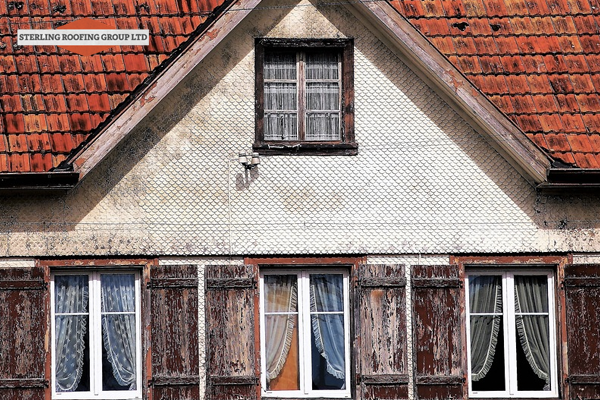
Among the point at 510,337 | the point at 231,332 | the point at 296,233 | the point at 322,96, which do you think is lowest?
the point at 510,337

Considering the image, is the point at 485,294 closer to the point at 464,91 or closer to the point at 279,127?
the point at 464,91

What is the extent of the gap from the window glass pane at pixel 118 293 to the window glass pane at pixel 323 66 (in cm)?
302

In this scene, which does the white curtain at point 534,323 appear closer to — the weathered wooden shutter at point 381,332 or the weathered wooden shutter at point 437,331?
the weathered wooden shutter at point 437,331

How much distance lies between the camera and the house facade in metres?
13.6

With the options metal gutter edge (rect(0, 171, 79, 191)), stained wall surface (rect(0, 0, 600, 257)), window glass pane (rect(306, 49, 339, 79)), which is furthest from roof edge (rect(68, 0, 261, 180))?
window glass pane (rect(306, 49, 339, 79))

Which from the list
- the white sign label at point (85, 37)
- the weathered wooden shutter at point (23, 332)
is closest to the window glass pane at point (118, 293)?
the weathered wooden shutter at point (23, 332)

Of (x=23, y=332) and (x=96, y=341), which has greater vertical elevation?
(x=23, y=332)

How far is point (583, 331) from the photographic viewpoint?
13688mm

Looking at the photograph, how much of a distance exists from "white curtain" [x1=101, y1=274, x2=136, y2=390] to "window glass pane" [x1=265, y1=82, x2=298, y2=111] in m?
2.46

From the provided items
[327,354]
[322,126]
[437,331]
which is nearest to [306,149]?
[322,126]

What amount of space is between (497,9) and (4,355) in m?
6.81

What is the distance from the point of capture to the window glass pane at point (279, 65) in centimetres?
1416

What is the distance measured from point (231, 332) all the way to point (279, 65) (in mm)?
3020

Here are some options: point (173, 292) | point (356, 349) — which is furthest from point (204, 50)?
point (356, 349)
